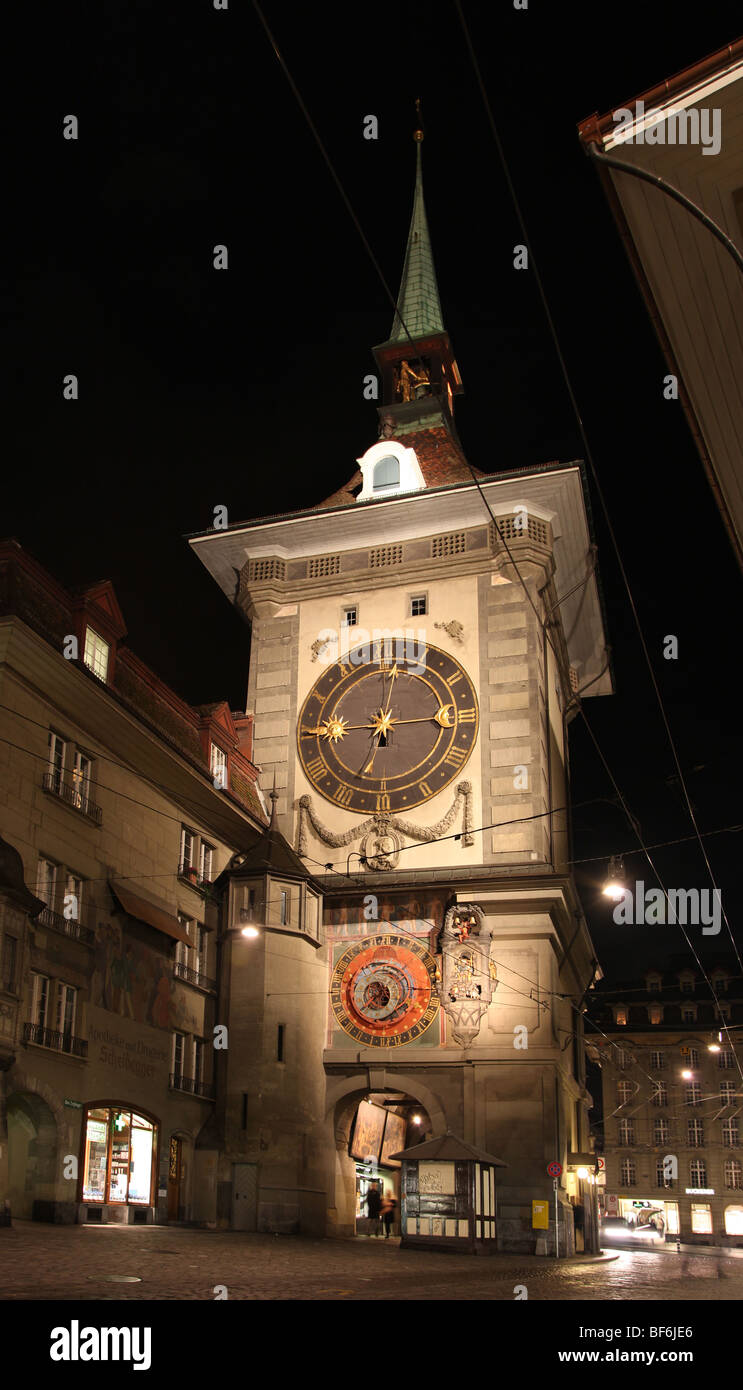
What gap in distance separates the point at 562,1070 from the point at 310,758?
456 inches

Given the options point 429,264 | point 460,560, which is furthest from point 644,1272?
point 429,264

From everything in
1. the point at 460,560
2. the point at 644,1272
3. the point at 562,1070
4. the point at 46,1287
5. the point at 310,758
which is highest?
the point at 460,560

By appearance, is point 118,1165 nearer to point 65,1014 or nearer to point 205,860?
point 65,1014

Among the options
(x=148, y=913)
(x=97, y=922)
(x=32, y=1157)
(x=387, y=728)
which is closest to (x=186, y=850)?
(x=148, y=913)

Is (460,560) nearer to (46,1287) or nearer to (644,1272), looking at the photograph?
(644,1272)

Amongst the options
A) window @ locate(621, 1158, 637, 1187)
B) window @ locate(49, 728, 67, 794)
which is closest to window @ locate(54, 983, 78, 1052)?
window @ locate(49, 728, 67, 794)

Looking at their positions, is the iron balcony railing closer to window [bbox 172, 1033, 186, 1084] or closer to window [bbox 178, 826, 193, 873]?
window [bbox 172, 1033, 186, 1084]

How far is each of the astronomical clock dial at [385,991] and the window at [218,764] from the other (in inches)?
232

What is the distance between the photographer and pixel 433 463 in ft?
142

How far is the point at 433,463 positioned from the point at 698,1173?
6224 cm

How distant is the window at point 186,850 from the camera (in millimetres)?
31577

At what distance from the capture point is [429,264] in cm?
5603

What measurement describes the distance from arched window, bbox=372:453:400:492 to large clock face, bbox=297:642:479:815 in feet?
22.9

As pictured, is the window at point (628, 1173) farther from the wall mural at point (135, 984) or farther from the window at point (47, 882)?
the window at point (47, 882)
